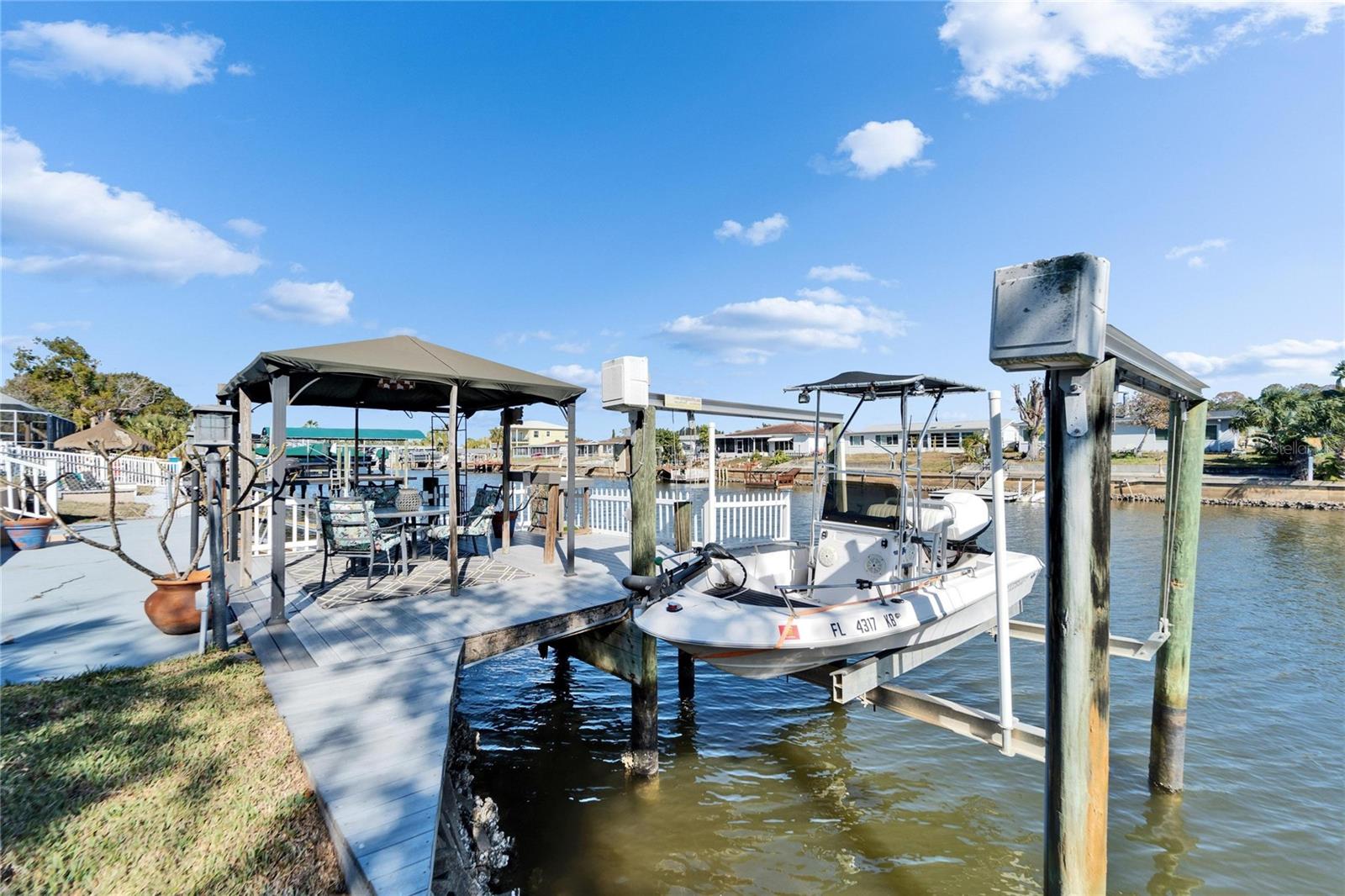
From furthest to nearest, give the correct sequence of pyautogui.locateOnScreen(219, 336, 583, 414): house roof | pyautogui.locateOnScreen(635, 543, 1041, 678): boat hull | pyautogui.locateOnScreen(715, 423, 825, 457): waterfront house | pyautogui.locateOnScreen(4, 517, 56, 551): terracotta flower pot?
pyautogui.locateOnScreen(715, 423, 825, 457): waterfront house
pyautogui.locateOnScreen(4, 517, 56, 551): terracotta flower pot
pyautogui.locateOnScreen(219, 336, 583, 414): house roof
pyautogui.locateOnScreen(635, 543, 1041, 678): boat hull

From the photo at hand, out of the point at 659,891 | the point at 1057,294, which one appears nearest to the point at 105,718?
the point at 659,891

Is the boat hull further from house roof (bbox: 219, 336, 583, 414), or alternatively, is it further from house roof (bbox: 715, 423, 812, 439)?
house roof (bbox: 715, 423, 812, 439)

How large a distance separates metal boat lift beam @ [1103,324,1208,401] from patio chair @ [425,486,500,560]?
18.7 feet

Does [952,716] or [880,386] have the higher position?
[880,386]

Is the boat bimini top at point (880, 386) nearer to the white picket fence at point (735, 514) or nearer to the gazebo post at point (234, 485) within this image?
the white picket fence at point (735, 514)

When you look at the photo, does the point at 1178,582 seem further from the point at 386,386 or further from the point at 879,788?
the point at 386,386

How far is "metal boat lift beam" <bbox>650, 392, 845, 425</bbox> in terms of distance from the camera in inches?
219

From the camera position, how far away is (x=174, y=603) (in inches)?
183

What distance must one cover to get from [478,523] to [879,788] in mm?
4763

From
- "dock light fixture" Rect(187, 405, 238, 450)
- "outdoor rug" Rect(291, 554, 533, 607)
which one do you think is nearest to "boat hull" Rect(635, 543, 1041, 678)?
"outdoor rug" Rect(291, 554, 533, 607)

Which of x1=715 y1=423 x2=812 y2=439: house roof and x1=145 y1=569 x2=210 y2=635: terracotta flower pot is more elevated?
x1=715 y1=423 x2=812 y2=439: house roof

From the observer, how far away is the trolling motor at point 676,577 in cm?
457

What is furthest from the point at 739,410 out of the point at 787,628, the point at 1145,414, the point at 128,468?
the point at 1145,414

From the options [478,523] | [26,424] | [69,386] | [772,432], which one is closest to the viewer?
[478,523]
